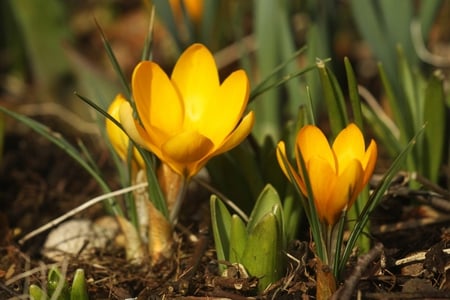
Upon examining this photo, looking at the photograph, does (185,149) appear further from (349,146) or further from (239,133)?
(349,146)

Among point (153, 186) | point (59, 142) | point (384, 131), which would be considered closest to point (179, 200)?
point (153, 186)

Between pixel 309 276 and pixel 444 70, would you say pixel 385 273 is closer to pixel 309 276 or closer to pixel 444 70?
pixel 309 276

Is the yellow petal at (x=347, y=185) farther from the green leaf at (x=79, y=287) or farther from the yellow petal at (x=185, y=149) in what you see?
the green leaf at (x=79, y=287)

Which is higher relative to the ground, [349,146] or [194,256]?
[349,146]

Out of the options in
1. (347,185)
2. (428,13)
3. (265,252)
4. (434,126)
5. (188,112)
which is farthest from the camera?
(428,13)

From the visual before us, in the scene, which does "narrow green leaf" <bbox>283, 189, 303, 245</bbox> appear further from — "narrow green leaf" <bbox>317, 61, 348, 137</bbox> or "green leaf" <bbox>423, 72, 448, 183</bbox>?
"green leaf" <bbox>423, 72, 448, 183</bbox>
